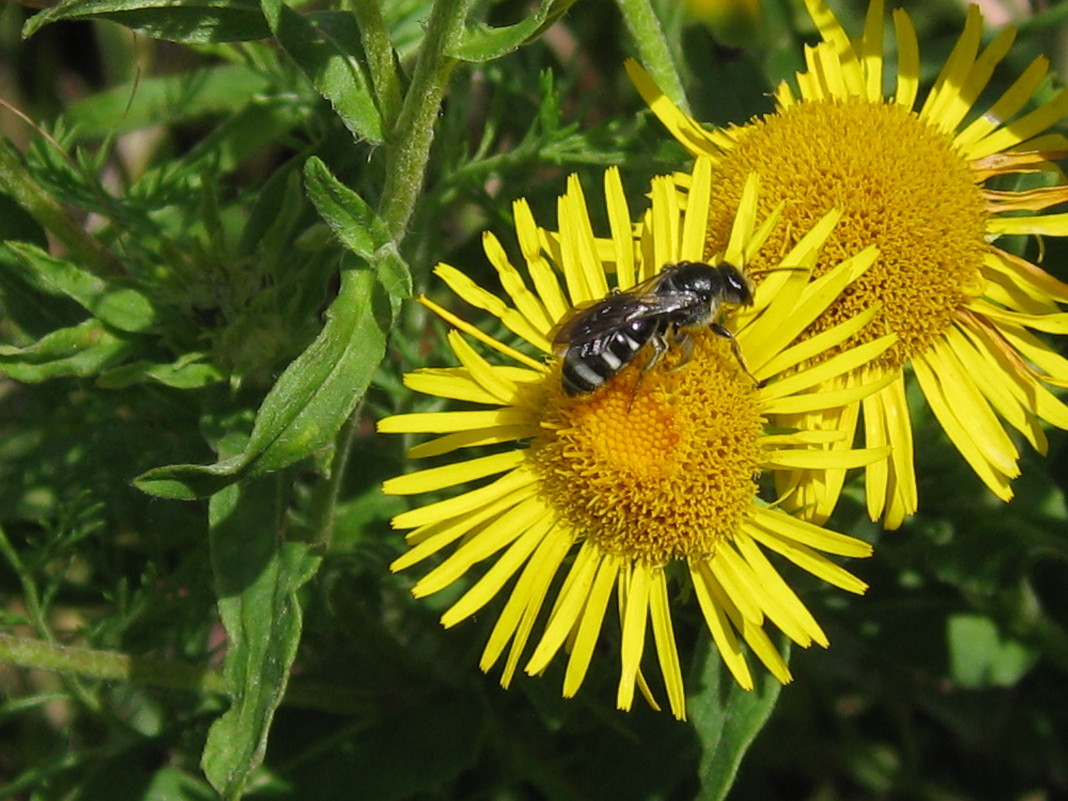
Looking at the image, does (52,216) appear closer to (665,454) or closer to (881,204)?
(665,454)

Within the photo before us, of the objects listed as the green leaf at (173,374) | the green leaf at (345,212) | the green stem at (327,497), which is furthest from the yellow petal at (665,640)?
the green leaf at (173,374)

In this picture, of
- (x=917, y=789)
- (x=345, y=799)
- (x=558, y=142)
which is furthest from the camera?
(x=917, y=789)

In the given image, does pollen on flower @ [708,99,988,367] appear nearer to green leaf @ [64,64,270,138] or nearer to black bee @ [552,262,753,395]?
black bee @ [552,262,753,395]

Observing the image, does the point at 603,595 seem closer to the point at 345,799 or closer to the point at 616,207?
the point at 616,207

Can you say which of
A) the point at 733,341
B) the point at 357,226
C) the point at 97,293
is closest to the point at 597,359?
the point at 733,341

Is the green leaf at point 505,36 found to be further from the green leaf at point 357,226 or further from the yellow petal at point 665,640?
the yellow petal at point 665,640

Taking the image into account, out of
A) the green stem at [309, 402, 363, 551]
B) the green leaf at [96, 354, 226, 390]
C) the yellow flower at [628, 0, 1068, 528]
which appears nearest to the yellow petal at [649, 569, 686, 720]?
the yellow flower at [628, 0, 1068, 528]

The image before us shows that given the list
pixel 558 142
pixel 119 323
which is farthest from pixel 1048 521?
pixel 119 323
